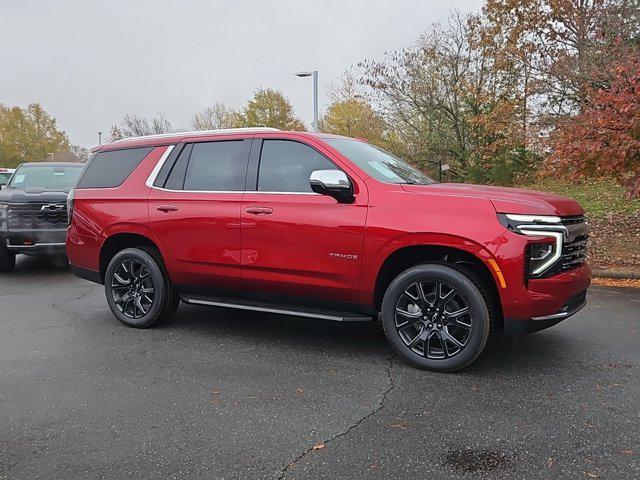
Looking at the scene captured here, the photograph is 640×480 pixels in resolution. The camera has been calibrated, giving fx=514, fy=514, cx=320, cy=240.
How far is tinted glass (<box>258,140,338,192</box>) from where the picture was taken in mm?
4352

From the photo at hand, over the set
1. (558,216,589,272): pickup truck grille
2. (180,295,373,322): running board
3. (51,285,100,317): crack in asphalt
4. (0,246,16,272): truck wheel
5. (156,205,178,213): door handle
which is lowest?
(51,285,100,317): crack in asphalt

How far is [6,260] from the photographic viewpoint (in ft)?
27.3

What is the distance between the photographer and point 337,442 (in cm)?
290

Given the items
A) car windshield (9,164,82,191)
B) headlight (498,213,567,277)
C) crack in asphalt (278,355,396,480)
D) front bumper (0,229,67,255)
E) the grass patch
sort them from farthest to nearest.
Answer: the grass patch, car windshield (9,164,82,191), front bumper (0,229,67,255), headlight (498,213,567,277), crack in asphalt (278,355,396,480)

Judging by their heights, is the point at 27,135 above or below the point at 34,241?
above

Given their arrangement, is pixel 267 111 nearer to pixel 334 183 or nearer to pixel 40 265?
pixel 40 265

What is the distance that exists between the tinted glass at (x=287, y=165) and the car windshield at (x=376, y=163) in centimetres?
21

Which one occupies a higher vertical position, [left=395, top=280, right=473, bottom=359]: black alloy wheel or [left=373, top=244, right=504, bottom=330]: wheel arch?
[left=373, top=244, right=504, bottom=330]: wheel arch

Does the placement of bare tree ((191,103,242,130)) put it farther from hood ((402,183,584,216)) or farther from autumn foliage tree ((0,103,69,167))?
hood ((402,183,584,216))

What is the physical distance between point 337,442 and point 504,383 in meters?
1.45

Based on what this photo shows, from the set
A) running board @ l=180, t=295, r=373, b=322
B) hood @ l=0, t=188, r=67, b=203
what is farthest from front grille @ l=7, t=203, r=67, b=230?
running board @ l=180, t=295, r=373, b=322

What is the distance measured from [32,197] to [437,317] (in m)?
6.93

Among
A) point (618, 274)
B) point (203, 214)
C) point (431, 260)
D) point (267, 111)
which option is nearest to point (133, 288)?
point (203, 214)

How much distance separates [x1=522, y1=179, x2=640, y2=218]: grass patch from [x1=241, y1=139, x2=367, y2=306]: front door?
7664 mm
